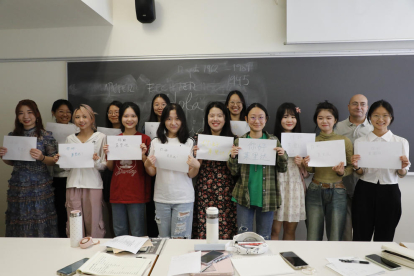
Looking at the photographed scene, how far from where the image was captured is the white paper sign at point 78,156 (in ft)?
8.38

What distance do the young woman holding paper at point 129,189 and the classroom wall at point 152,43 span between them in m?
1.09

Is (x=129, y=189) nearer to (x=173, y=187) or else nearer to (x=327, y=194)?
(x=173, y=187)

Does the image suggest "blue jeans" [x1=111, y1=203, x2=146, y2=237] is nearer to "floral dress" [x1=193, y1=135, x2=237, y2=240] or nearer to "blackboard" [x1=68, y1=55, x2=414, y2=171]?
"floral dress" [x1=193, y1=135, x2=237, y2=240]

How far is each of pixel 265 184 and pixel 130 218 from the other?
132cm

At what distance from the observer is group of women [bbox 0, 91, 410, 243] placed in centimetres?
245

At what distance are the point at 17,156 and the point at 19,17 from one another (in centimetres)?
165

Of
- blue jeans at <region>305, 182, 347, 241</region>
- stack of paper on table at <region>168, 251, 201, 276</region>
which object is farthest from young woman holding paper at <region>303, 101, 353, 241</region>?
stack of paper on table at <region>168, 251, 201, 276</region>

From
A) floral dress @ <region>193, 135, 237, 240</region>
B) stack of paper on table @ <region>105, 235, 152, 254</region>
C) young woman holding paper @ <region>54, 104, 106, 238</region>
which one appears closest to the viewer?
stack of paper on table @ <region>105, 235, 152, 254</region>

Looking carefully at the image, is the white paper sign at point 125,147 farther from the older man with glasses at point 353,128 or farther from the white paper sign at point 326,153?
the older man with glasses at point 353,128

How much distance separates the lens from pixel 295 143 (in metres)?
2.59

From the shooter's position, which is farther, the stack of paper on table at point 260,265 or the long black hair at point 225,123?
the long black hair at point 225,123

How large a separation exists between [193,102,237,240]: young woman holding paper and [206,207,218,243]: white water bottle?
885mm

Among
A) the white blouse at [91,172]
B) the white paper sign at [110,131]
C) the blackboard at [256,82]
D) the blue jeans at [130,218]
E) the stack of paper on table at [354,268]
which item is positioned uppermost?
the blackboard at [256,82]

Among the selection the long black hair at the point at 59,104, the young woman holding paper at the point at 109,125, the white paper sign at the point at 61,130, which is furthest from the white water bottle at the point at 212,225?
the long black hair at the point at 59,104
